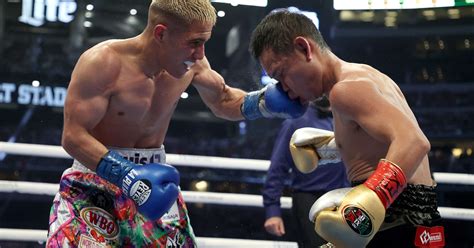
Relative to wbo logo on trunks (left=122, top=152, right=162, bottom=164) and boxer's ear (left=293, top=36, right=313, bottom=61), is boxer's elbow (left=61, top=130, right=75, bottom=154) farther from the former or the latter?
boxer's ear (left=293, top=36, right=313, bottom=61)

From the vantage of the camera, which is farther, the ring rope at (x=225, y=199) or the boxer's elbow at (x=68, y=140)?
the ring rope at (x=225, y=199)

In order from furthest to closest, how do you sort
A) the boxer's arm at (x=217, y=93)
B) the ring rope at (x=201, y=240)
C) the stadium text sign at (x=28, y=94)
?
the stadium text sign at (x=28, y=94) < the ring rope at (x=201, y=240) < the boxer's arm at (x=217, y=93)

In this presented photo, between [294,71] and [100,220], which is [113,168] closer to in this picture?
[100,220]

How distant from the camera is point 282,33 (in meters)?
1.97

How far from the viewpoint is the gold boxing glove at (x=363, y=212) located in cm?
153

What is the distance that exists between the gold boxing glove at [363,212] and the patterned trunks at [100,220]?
0.68m

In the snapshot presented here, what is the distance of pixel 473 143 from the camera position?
9383mm

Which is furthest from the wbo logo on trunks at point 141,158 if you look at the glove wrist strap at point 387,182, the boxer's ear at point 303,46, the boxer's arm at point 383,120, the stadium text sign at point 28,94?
the stadium text sign at point 28,94

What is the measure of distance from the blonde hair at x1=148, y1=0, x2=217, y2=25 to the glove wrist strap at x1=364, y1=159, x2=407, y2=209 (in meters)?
0.88

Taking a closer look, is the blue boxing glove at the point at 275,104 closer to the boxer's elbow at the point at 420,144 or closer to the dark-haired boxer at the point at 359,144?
the dark-haired boxer at the point at 359,144

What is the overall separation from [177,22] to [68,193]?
68 cm

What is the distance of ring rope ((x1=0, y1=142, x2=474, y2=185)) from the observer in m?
3.23


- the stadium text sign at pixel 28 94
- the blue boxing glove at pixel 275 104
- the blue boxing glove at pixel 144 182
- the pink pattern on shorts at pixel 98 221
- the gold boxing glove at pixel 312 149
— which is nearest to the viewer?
the blue boxing glove at pixel 144 182

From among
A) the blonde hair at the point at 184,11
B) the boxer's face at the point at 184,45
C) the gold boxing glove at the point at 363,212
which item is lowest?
the gold boxing glove at the point at 363,212
